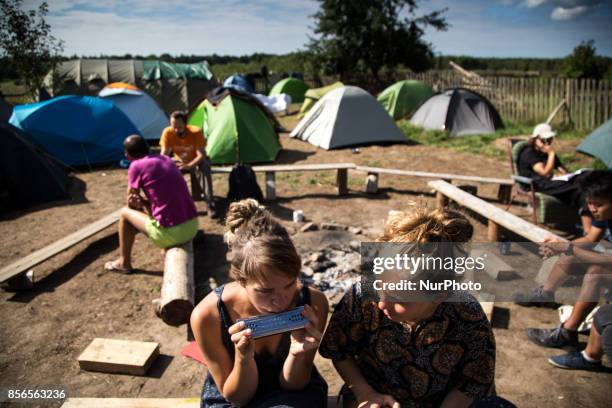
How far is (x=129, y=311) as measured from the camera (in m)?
3.72

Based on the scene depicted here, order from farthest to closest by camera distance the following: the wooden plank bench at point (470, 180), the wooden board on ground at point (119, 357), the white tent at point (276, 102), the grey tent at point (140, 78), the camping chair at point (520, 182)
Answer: the white tent at point (276, 102) < the grey tent at point (140, 78) < the wooden plank bench at point (470, 180) < the camping chair at point (520, 182) < the wooden board on ground at point (119, 357)

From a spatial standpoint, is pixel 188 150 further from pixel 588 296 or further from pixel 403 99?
pixel 403 99

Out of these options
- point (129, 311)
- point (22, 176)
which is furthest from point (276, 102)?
point (129, 311)

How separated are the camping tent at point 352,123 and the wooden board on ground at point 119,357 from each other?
814cm

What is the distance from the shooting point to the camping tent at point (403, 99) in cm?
1439

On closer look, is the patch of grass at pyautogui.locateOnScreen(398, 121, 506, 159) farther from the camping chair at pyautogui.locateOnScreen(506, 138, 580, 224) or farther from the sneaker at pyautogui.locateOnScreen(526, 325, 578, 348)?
the sneaker at pyautogui.locateOnScreen(526, 325, 578, 348)

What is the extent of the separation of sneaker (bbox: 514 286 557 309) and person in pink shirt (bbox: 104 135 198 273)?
3338 millimetres

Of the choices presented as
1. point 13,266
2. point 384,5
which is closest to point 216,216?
point 13,266

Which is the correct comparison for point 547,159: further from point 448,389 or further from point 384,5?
point 384,5

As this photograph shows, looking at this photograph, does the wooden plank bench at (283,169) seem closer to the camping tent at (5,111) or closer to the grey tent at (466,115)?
the camping tent at (5,111)

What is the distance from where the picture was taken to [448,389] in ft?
5.28

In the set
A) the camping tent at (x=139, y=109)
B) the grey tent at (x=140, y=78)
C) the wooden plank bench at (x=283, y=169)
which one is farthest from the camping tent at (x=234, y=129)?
the grey tent at (x=140, y=78)

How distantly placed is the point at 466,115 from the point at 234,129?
7.26 metres

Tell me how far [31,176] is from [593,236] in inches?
298
